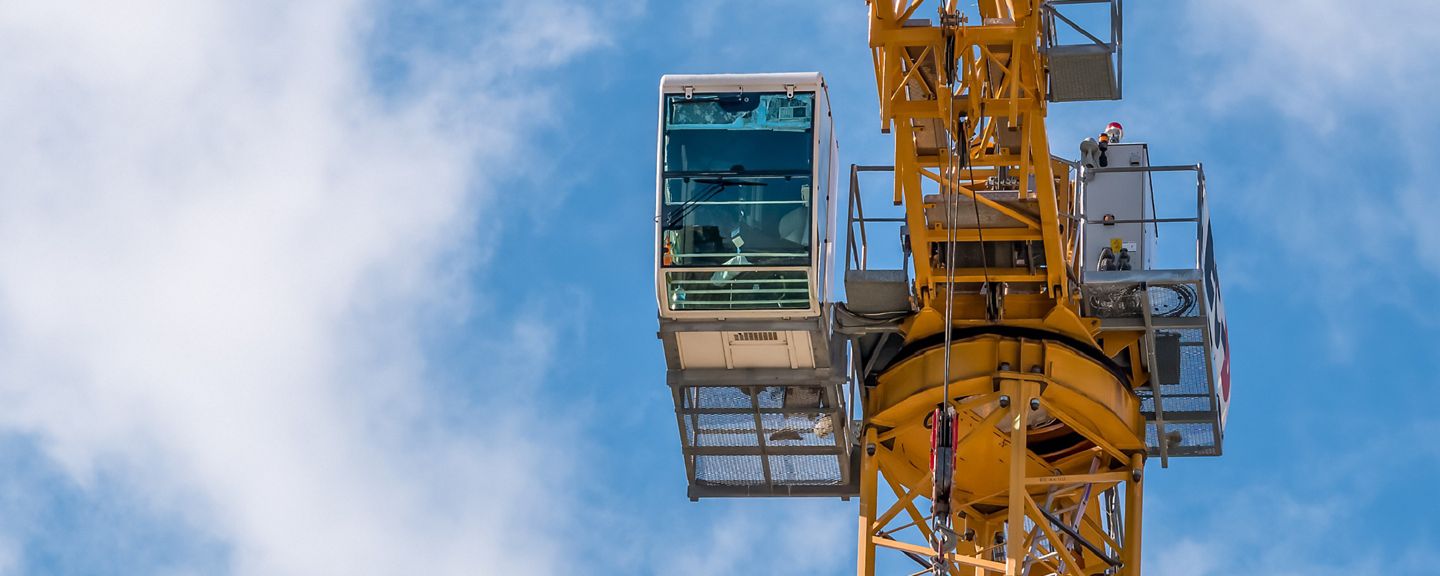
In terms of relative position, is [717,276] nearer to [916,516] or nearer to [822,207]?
[822,207]

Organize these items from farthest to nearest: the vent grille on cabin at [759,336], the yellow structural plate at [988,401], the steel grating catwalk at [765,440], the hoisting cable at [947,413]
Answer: the steel grating catwalk at [765,440]
the yellow structural plate at [988,401]
the vent grille on cabin at [759,336]
the hoisting cable at [947,413]

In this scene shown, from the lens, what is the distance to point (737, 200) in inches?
1484

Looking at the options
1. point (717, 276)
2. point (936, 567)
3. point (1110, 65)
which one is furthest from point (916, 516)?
point (1110, 65)

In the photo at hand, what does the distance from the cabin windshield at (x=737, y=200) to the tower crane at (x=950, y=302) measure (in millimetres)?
29

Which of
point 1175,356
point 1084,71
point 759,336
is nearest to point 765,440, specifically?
point 759,336

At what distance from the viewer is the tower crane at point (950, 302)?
36594 millimetres

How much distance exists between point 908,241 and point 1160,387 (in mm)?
4272

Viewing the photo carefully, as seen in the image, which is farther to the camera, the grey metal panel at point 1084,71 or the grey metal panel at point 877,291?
the grey metal panel at point 877,291

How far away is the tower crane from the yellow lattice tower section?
0.04 meters

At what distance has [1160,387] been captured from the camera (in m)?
40.1

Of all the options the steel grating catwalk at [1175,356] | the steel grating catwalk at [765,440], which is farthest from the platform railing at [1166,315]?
the steel grating catwalk at [765,440]

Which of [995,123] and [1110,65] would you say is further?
[995,123]

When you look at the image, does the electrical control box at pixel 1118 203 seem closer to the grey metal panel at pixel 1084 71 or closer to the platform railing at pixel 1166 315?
the platform railing at pixel 1166 315

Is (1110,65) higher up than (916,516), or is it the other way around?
(1110,65)
